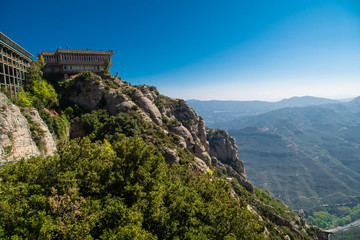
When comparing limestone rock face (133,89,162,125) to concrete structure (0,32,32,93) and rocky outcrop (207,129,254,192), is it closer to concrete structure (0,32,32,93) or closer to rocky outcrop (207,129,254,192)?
concrete structure (0,32,32,93)

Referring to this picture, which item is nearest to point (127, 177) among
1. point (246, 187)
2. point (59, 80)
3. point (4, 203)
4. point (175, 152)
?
point (4, 203)

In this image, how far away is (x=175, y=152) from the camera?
42.2m

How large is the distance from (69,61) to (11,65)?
18684 millimetres

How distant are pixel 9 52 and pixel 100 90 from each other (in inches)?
835

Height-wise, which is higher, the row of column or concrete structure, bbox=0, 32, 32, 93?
the row of column

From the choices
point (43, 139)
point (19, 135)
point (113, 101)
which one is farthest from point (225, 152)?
point (19, 135)

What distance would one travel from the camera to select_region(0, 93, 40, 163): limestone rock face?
24.8 meters

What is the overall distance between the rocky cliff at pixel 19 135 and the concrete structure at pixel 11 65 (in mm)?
11987

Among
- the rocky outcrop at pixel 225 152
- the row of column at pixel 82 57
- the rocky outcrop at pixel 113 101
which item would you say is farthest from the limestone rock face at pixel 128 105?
the rocky outcrop at pixel 225 152

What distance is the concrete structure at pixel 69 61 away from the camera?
58156 mm

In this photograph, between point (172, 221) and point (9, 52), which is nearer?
point (172, 221)

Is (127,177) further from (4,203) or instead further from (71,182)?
(4,203)

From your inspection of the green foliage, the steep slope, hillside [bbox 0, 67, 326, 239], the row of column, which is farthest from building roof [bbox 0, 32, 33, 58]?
the green foliage

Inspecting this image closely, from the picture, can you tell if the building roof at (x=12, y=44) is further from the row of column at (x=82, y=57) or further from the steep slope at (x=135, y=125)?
the steep slope at (x=135, y=125)
